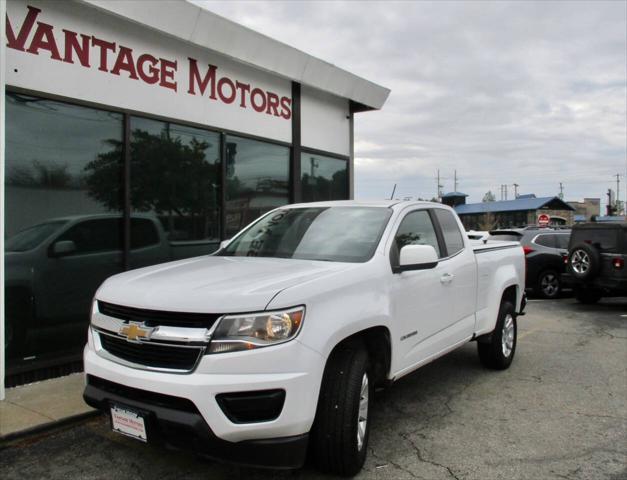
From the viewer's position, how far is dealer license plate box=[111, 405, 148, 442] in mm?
2959

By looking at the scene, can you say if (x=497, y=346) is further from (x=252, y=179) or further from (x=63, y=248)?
(x=63, y=248)

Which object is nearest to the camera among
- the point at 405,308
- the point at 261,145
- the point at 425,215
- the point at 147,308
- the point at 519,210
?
the point at 147,308

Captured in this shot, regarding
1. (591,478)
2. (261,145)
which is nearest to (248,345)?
(591,478)

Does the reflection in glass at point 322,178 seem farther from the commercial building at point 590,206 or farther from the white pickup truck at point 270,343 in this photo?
the commercial building at point 590,206

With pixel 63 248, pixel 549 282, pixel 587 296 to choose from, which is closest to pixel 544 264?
pixel 549 282

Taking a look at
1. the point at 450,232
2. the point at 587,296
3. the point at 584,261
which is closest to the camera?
the point at 450,232

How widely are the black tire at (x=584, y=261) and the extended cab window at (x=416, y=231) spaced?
684 cm

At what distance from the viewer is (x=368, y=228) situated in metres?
4.23

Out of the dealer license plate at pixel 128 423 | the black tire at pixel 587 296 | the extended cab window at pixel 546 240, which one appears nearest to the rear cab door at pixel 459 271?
the dealer license plate at pixel 128 423

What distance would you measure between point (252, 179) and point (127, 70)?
8.42 ft

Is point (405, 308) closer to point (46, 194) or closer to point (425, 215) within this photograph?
point (425, 215)

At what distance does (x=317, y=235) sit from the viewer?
14.2 feet

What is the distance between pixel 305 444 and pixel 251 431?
326 millimetres

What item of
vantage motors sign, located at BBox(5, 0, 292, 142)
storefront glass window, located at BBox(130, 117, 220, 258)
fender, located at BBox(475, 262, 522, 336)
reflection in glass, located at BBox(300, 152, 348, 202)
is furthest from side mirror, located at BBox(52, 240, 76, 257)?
reflection in glass, located at BBox(300, 152, 348, 202)
